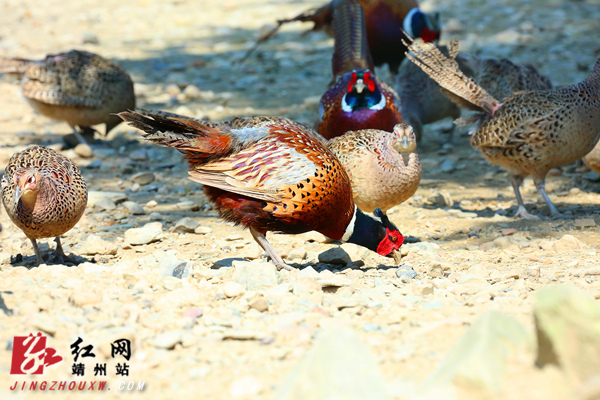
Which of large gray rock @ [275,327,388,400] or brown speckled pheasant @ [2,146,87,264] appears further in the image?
brown speckled pheasant @ [2,146,87,264]

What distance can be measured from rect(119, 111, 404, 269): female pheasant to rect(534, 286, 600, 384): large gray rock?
87.5 inches

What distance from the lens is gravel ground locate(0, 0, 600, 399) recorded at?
293 cm

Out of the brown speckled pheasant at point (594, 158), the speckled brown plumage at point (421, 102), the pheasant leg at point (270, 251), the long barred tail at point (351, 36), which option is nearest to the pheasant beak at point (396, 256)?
the pheasant leg at point (270, 251)

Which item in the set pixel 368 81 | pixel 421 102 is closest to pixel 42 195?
pixel 368 81

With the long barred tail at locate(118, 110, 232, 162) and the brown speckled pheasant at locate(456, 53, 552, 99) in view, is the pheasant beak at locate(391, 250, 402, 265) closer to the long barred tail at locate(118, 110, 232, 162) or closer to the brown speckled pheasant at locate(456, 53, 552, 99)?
the long barred tail at locate(118, 110, 232, 162)

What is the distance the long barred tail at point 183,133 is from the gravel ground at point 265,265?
0.75 m

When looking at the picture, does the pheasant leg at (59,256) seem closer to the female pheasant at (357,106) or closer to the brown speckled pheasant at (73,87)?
the female pheasant at (357,106)

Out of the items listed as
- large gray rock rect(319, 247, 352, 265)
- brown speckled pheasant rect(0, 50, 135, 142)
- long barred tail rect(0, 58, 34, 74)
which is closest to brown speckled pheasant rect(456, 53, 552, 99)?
large gray rock rect(319, 247, 352, 265)

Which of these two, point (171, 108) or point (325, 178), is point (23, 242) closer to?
point (325, 178)

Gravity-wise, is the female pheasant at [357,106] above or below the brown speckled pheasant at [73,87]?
above

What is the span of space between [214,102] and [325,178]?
5.64 m

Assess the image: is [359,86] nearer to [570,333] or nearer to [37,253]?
[37,253]

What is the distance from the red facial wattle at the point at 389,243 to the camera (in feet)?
16.0

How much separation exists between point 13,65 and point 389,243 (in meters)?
5.61
